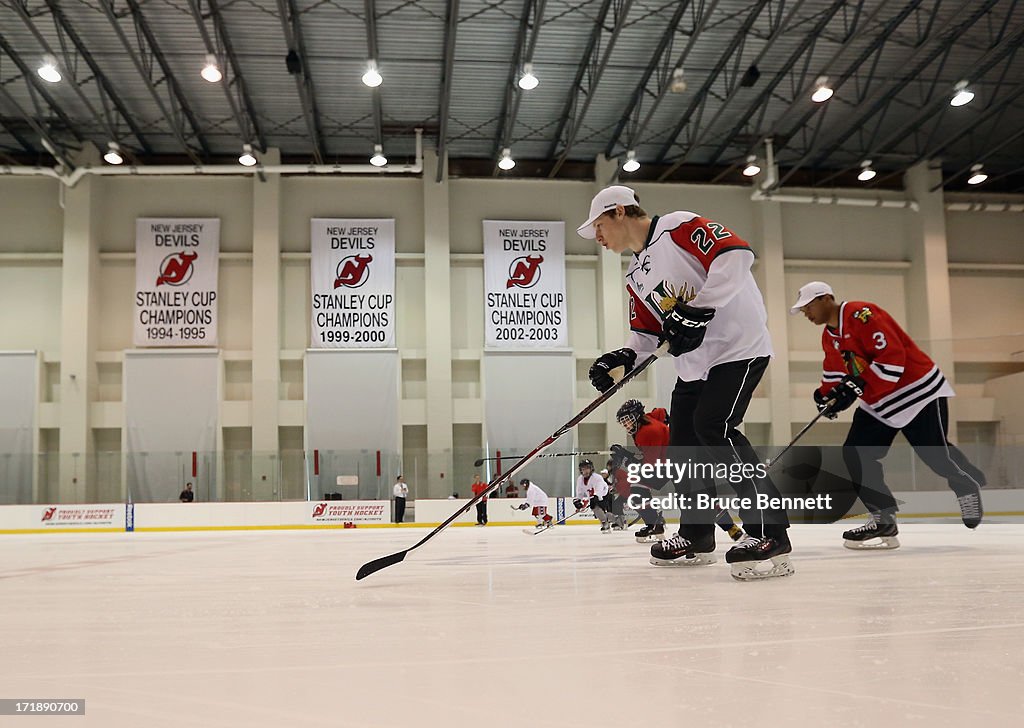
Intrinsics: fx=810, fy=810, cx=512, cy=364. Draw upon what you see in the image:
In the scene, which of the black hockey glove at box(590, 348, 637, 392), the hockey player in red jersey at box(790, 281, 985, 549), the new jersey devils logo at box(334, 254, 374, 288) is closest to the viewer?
the black hockey glove at box(590, 348, 637, 392)

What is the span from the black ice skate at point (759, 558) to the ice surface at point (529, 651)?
0.07 meters

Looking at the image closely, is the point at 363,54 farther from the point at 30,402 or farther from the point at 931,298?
the point at 931,298

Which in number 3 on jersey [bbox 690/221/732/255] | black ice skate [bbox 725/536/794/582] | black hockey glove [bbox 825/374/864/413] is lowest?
black ice skate [bbox 725/536/794/582]

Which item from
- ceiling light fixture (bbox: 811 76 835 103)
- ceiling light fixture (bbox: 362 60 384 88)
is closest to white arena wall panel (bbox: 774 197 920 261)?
ceiling light fixture (bbox: 811 76 835 103)

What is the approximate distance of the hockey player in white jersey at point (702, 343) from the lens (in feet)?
10.1

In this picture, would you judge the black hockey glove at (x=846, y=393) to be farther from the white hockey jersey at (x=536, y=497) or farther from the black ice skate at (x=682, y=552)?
the white hockey jersey at (x=536, y=497)

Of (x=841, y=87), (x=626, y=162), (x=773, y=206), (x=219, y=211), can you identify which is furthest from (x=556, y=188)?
(x=219, y=211)

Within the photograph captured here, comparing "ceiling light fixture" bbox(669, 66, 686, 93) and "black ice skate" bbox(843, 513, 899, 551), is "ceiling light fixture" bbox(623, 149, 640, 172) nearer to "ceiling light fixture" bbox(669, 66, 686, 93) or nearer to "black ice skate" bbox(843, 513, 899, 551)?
"ceiling light fixture" bbox(669, 66, 686, 93)

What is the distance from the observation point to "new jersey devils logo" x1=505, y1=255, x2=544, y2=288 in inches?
803

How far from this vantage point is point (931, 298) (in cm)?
2102

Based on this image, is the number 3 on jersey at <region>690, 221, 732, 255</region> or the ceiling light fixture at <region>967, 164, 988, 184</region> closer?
the number 3 on jersey at <region>690, 221, 732, 255</region>

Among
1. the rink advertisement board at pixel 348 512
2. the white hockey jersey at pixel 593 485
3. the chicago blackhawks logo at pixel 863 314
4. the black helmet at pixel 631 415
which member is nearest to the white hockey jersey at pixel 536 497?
the white hockey jersey at pixel 593 485

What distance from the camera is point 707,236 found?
3326 millimetres

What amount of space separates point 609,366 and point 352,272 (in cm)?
1720
